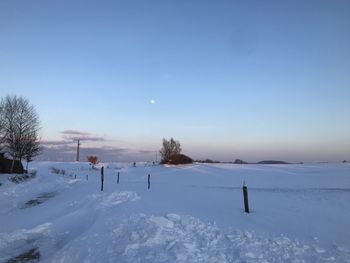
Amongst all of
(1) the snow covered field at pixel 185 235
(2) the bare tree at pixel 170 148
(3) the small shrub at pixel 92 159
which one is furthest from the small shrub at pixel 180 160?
(1) the snow covered field at pixel 185 235

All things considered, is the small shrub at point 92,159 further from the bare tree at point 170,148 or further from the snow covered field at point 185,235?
the snow covered field at point 185,235

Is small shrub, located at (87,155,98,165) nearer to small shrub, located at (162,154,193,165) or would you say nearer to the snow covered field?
small shrub, located at (162,154,193,165)

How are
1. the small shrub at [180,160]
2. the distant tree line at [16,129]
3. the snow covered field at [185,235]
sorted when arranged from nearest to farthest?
the snow covered field at [185,235]
the distant tree line at [16,129]
the small shrub at [180,160]

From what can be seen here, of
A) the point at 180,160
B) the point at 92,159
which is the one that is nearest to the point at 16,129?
the point at 180,160

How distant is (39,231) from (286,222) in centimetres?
915

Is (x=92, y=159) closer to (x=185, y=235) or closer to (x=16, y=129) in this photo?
(x=16, y=129)

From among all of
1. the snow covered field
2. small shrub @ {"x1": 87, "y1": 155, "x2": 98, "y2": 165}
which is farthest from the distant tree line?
small shrub @ {"x1": 87, "y1": 155, "x2": 98, "y2": 165}

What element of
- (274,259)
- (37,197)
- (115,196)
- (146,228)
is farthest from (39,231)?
(37,197)

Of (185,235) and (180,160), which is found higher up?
(180,160)

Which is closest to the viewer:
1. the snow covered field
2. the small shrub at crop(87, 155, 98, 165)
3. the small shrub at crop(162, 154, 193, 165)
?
the snow covered field

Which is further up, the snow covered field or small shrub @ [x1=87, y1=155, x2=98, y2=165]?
small shrub @ [x1=87, y1=155, x2=98, y2=165]

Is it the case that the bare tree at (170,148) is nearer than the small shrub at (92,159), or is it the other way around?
the bare tree at (170,148)

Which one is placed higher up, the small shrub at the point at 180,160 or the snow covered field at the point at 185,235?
the small shrub at the point at 180,160

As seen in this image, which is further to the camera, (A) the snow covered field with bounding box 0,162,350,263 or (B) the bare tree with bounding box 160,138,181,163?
(B) the bare tree with bounding box 160,138,181,163
